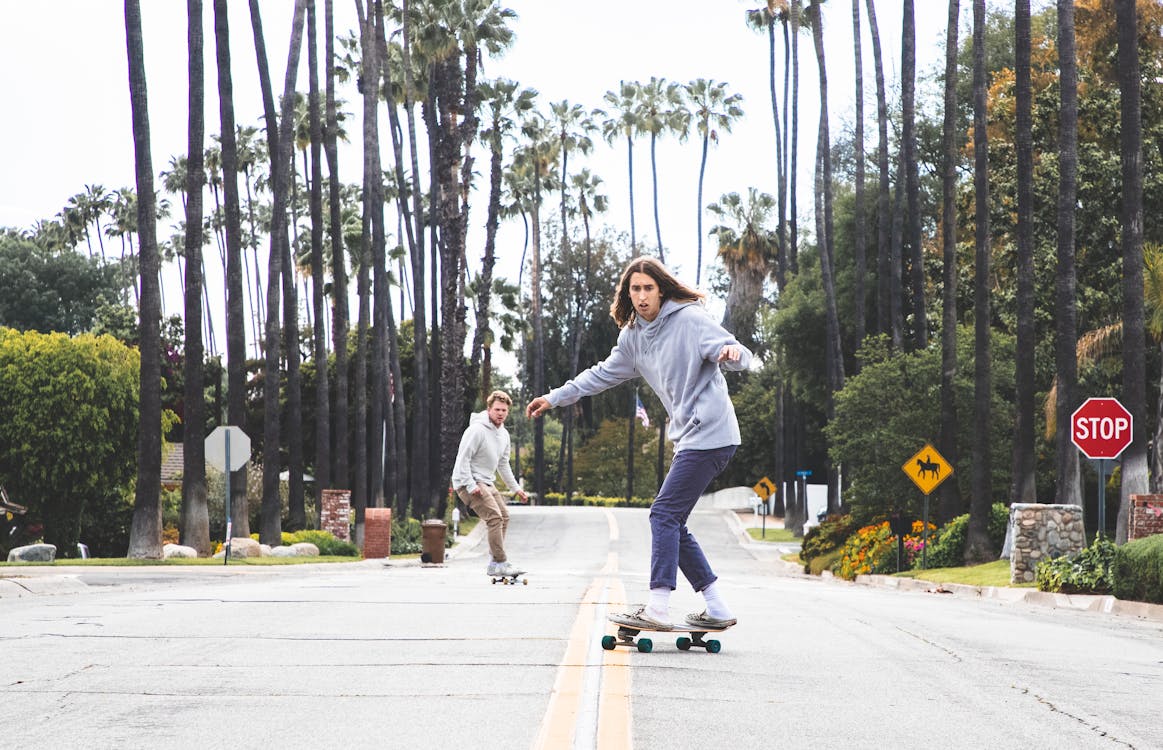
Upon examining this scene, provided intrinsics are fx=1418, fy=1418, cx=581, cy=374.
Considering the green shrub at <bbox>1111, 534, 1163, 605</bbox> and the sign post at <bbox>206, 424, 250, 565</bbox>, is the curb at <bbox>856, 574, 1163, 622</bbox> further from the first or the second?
the sign post at <bbox>206, 424, 250, 565</bbox>

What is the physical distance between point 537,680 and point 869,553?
86.2ft

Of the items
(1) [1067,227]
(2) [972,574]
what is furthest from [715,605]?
(1) [1067,227]

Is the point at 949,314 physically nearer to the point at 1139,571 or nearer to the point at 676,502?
the point at 1139,571

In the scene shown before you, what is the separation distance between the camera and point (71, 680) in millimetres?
6562

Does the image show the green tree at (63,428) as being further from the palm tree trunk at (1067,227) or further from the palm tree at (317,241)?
the palm tree trunk at (1067,227)

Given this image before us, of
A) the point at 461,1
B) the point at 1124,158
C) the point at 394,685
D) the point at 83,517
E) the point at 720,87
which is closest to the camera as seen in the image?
the point at 394,685

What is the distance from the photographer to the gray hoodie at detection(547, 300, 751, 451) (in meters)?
7.57

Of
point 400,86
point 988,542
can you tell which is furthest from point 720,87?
point 988,542

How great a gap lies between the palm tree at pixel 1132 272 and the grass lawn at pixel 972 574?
2.19 m

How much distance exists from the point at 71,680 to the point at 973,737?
4028 mm

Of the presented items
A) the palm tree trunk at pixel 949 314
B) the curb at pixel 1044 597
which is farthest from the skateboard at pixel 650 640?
the palm tree trunk at pixel 949 314

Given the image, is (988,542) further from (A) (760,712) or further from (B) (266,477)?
(A) (760,712)

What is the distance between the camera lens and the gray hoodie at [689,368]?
7574 millimetres

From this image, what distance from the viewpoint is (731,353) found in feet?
24.5
